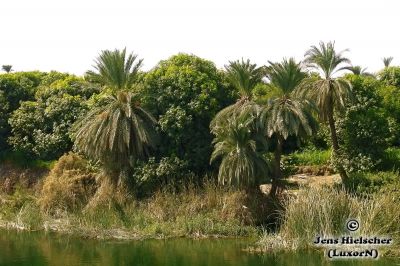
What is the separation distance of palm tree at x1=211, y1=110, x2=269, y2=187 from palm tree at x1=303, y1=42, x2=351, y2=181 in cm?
506

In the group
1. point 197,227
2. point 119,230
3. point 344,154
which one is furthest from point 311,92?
point 119,230

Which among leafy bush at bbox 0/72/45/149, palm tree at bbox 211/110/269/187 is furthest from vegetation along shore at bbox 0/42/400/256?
leafy bush at bbox 0/72/45/149

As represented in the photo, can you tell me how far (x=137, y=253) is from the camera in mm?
23266

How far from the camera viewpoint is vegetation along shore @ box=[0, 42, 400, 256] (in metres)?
26.3

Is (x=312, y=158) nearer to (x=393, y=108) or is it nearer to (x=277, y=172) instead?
(x=393, y=108)

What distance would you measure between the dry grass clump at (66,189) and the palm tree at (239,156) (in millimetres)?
7897

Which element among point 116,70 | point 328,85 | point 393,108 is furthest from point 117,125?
point 393,108

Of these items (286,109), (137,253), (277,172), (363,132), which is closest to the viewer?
(137,253)

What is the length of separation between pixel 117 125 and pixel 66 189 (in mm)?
4308

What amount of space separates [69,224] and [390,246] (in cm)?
1485

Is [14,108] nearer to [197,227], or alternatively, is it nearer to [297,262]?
[197,227]

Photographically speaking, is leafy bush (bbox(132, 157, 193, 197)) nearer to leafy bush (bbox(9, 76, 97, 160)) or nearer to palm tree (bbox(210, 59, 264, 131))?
palm tree (bbox(210, 59, 264, 131))

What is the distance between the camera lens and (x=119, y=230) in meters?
26.9

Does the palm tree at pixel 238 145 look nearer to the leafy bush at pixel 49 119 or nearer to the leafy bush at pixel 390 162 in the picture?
the leafy bush at pixel 390 162
